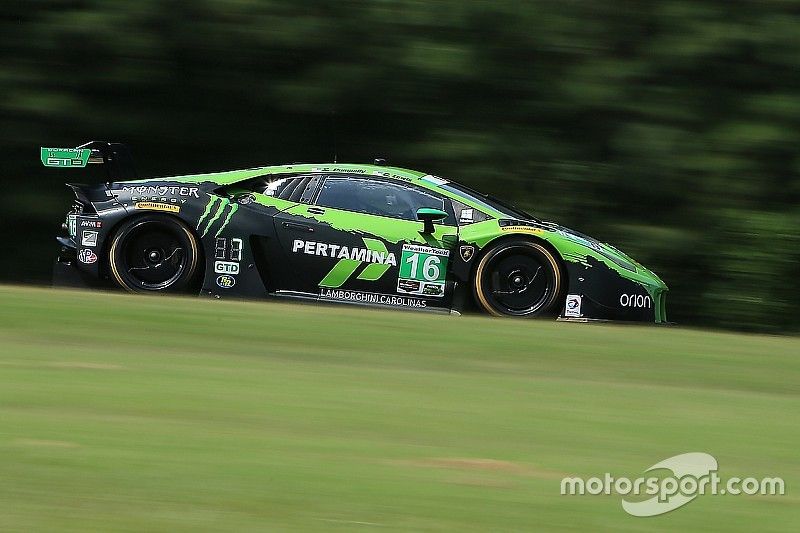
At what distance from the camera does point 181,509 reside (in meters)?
3.95

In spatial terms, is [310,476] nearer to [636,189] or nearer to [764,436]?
[764,436]

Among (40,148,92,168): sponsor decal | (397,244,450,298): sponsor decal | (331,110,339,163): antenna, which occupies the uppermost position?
(331,110,339,163): antenna

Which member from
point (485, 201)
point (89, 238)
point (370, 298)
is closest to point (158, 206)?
point (89, 238)

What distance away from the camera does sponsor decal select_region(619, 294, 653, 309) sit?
9250mm

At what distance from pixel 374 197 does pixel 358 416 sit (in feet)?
13.8

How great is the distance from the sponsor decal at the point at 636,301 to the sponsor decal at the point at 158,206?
380 cm

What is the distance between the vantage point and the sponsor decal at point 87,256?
937 cm

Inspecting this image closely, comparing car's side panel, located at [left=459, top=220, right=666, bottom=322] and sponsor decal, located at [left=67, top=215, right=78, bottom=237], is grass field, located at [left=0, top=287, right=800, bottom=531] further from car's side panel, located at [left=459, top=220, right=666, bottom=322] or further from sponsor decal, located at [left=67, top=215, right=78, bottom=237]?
sponsor decal, located at [left=67, top=215, right=78, bottom=237]

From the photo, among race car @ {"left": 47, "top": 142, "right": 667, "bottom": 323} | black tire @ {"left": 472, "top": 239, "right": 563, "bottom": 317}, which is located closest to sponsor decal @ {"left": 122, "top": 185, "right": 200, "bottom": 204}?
race car @ {"left": 47, "top": 142, "right": 667, "bottom": 323}

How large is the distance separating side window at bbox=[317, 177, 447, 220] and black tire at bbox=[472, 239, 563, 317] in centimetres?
67

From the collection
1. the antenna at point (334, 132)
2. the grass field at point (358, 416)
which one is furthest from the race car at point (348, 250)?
the antenna at point (334, 132)

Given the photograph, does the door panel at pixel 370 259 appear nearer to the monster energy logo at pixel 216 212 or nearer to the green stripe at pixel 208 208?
the monster energy logo at pixel 216 212

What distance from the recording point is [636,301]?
9.30m

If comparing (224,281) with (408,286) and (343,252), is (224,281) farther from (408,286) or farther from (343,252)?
(408,286)
